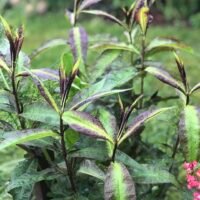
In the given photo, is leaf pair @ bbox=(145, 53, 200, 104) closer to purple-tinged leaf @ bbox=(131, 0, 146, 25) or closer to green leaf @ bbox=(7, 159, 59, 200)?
purple-tinged leaf @ bbox=(131, 0, 146, 25)

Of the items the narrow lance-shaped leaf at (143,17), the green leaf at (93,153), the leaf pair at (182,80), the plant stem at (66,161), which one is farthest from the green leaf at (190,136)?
the narrow lance-shaped leaf at (143,17)

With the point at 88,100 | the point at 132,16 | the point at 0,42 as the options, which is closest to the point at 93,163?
the point at 88,100

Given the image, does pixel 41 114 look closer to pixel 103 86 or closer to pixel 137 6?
pixel 103 86

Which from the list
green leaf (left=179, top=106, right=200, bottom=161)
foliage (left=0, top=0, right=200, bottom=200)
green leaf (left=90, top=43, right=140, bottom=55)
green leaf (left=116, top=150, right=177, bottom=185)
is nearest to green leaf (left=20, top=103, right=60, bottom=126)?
foliage (left=0, top=0, right=200, bottom=200)

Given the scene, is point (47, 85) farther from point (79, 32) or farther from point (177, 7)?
point (177, 7)

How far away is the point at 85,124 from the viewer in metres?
1.59

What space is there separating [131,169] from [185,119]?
0.71 feet

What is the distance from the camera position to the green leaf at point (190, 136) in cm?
171

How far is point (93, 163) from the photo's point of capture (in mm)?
1797

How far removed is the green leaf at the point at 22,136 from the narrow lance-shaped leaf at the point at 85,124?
7 centimetres

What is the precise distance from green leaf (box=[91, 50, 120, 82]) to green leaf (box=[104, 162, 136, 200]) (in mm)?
573

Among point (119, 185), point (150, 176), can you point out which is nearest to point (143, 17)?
point (150, 176)

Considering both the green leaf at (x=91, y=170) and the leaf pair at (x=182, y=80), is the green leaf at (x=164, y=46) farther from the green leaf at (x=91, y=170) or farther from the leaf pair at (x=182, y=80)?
the green leaf at (x=91, y=170)

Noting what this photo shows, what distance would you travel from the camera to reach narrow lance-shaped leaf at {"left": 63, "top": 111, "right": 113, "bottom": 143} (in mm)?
1572
